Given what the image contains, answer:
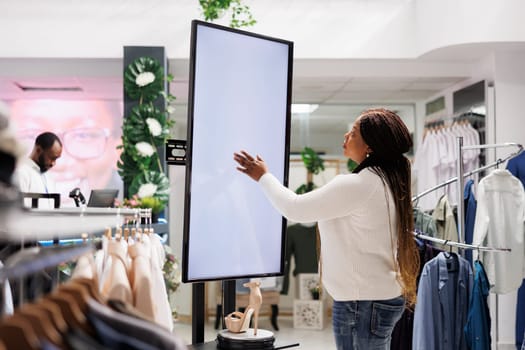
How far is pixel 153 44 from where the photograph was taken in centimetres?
687

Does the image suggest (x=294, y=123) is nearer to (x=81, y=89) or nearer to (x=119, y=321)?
(x=81, y=89)

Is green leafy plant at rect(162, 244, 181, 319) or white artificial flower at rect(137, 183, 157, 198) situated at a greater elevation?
white artificial flower at rect(137, 183, 157, 198)

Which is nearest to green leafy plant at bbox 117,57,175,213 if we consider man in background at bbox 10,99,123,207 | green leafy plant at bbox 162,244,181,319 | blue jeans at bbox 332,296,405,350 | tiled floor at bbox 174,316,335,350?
green leafy plant at bbox 162,244,181,319

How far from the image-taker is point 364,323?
2.78m

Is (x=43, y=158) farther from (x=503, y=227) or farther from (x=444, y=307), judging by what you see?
(x=503, y=227)

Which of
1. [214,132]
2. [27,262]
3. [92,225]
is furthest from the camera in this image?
[214,132]

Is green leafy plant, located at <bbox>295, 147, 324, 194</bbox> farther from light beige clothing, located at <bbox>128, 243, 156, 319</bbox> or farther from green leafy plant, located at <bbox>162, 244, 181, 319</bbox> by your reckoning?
light beige clothing, located at <bbox>128, 243, 156, 319</bbox>

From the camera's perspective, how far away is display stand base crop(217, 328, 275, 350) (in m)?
2.74

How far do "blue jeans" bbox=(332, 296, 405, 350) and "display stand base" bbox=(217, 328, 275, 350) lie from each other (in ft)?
0.96

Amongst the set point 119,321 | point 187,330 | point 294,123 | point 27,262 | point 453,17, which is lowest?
point 187,330

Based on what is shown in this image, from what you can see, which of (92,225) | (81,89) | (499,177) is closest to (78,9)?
(81,89)

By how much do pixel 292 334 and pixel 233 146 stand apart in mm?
5430

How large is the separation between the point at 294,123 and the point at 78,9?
351cm

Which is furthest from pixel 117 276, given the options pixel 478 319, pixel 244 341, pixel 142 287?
pixel 478 319
